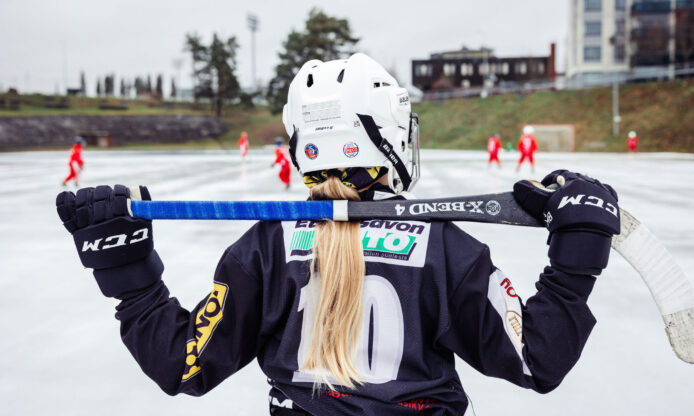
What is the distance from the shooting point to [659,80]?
4372 centimetres

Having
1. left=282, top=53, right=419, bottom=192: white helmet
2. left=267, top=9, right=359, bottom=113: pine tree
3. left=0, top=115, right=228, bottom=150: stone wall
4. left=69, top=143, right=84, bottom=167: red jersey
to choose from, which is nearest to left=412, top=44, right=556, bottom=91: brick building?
left=267, top=9, right=359, bottom=113: pine tree

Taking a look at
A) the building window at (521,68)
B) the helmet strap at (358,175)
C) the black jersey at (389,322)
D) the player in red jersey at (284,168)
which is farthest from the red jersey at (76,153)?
the building window at (521,68)

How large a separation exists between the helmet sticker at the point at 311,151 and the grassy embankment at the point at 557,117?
3809 centimetres

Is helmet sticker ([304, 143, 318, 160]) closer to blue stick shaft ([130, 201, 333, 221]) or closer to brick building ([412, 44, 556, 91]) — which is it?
blue stick shaft ([130, 201, 333, 221])

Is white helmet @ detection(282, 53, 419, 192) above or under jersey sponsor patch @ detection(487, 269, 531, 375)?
above

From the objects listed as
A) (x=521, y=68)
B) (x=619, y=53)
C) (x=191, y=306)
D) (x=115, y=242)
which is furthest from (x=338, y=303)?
(x=521, y=68)

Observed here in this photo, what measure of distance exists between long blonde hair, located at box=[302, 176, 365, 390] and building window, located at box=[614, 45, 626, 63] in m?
59.5

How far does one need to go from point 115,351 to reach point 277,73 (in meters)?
61.8

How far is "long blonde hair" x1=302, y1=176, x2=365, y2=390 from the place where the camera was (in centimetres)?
136

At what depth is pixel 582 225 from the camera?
1.36 m

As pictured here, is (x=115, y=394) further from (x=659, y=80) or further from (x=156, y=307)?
(x=659, y=80)

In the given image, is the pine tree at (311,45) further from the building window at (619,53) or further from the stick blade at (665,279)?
the stick blade at (665,279)

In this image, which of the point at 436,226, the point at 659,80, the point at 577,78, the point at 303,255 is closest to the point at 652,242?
the point at 436,226

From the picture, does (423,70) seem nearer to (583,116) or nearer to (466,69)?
(466,69)
